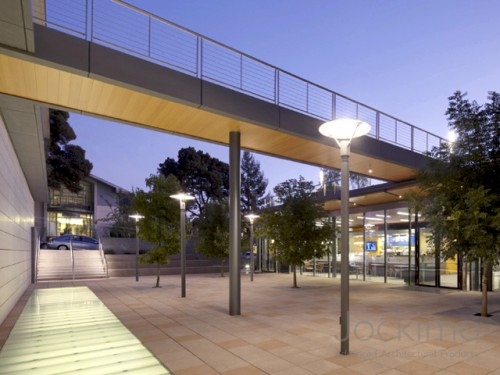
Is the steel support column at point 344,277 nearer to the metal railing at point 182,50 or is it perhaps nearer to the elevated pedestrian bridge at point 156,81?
the elevated pedestrian bridge at point 156,81

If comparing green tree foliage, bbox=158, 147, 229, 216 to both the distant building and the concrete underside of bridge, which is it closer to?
the distant building

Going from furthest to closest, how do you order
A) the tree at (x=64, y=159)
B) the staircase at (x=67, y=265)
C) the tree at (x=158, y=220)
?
the tree at (x=64, y=159) < the staircase at (x=67, y=265) < the tree at (x=158, y=220)

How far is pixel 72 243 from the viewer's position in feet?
97.7

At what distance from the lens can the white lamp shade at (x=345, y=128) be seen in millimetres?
6658

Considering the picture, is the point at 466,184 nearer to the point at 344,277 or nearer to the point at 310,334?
the point at 344,277

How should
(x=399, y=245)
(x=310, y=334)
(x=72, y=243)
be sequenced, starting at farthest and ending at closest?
(x=72, y=243)
(x=399, y=245)
(x=310, y=334)

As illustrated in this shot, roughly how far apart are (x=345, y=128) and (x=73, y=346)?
A: 20.8 ft

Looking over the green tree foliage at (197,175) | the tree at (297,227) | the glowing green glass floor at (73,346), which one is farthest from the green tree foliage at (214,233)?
the green tree foliage at (197,175)

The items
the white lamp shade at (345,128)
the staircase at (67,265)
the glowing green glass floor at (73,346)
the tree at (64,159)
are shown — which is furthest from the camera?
the tree at (64,159)

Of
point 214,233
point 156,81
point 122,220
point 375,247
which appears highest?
point 156,81

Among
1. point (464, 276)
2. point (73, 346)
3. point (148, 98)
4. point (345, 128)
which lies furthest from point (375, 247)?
point (73, 346)

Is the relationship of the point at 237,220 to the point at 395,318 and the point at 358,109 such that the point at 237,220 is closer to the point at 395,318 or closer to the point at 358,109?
the point at 395,318

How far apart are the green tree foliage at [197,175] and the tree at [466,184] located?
3690 centimetres

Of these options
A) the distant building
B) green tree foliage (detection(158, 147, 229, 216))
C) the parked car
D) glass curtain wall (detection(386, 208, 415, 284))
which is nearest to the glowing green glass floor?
glass curtain wall (detection(386, 208, 415, 284))
